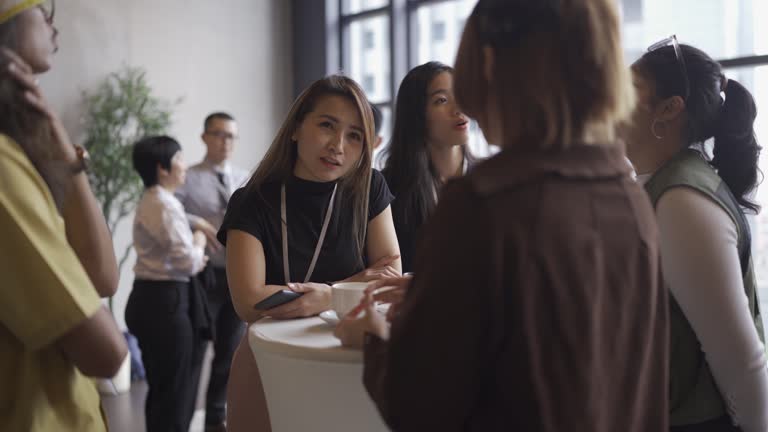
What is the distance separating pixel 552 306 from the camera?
2.88 feet

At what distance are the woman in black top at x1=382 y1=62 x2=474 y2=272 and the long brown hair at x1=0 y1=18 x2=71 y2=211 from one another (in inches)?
52.3

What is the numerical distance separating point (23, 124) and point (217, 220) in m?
3.54

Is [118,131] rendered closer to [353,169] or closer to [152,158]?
[152,158]

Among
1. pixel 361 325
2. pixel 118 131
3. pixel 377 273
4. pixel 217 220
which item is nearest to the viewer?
pixel 361 325

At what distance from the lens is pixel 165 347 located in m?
3.31

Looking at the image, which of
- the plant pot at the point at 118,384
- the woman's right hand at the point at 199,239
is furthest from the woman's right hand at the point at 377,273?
the plant pot at the point at 118,384

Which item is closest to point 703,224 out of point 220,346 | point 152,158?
point 152,158

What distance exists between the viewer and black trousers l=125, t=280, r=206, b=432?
131 inches

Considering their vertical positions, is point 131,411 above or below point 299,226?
below

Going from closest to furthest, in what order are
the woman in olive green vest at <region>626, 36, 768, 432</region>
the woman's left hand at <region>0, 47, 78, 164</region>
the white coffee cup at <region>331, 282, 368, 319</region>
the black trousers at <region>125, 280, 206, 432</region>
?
the woman's left hand at <region>0, 47, 78, 164</region>, the woman in olive green vest at <region>626, 36, 768, 432</region>, the white coffee cup at <region>331, 282, 368, 319</region>, the black trousers at <region>125, 280, 206, 432</region>

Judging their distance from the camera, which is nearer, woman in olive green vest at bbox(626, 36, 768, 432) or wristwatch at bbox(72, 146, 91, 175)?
wristwatch at bbox(72, 146, 91, 175)

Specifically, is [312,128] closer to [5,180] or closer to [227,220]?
[227,220]

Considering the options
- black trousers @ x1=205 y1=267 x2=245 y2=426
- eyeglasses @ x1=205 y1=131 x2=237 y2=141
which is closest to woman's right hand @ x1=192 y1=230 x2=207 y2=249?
black trousers @ x1=205 y1=267 x2=245 y2=426

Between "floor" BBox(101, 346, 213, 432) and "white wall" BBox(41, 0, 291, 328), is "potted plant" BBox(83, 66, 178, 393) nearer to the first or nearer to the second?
"white wall" BBox(41, 0, 291, 328)
